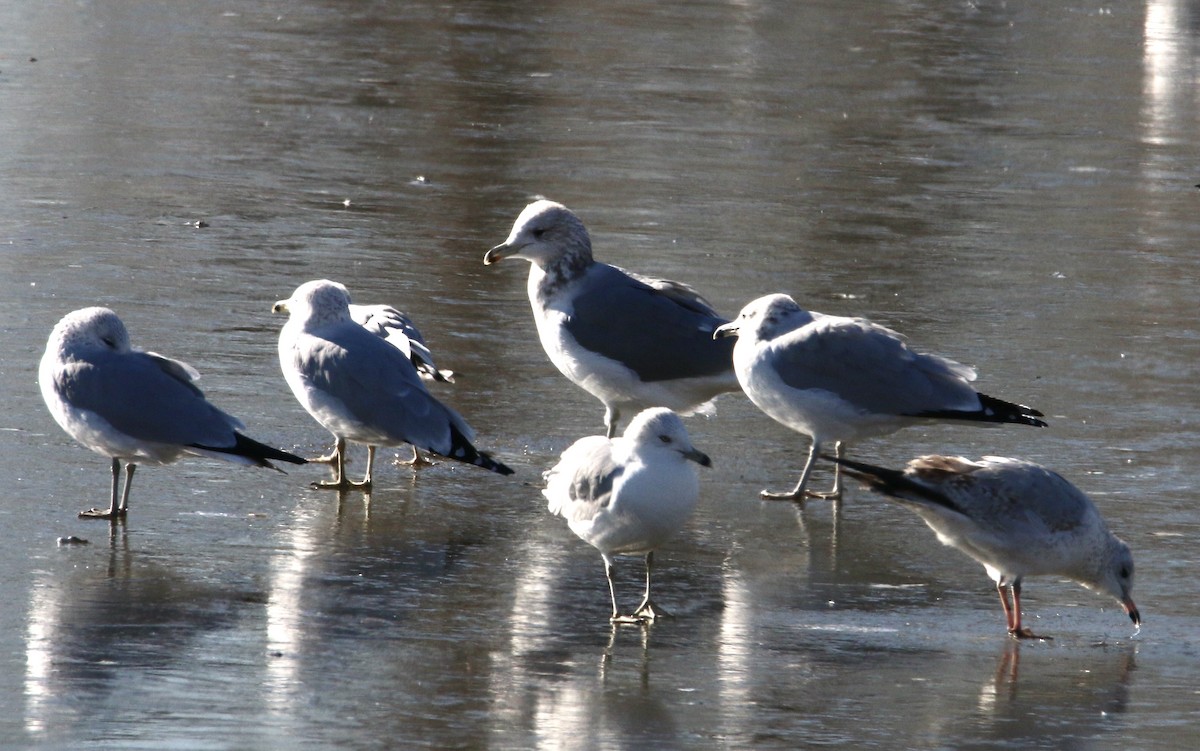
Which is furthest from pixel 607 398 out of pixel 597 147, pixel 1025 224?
pixel 597 147

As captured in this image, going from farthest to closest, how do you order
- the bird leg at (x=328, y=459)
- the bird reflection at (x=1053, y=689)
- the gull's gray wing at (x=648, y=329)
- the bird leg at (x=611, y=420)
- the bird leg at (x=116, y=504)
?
the bird leg at (x=611, y=420) < the gull's gray wing at (x=648, y=329) < the bird leg at (x=328, y=459) < the bird leg at (x=116, y=504) < the bird reflection at (x=1053, y=689)

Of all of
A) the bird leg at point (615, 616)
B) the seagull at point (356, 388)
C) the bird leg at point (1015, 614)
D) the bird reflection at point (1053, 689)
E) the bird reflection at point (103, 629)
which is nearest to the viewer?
the bird reflection at point (103, 629)

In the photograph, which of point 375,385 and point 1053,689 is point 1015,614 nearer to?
point 1053,689

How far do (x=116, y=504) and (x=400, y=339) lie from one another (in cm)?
170

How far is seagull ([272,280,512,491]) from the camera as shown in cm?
757

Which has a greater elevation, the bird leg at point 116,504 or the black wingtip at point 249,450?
the black wingtip at point 249,450

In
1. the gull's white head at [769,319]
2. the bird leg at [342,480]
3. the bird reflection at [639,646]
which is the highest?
the gull's white head at [769,319]

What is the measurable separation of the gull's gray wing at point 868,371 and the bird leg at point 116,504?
273 cm

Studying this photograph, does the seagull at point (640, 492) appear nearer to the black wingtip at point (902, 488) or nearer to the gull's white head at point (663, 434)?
the gull's white head at point (663, 434)

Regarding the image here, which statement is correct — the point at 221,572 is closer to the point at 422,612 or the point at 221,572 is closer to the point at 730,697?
the point at 422,612

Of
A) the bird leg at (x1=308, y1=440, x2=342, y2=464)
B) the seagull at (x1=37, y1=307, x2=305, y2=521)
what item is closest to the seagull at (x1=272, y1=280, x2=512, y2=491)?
the bird leg at (x1=308, y1=440, x2=342, y2=464)

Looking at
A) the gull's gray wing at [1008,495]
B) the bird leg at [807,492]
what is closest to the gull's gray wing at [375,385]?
the bird leg at [807,492]

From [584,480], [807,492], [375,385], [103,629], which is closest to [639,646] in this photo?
[584,480]

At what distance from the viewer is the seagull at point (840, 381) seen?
805 cm
